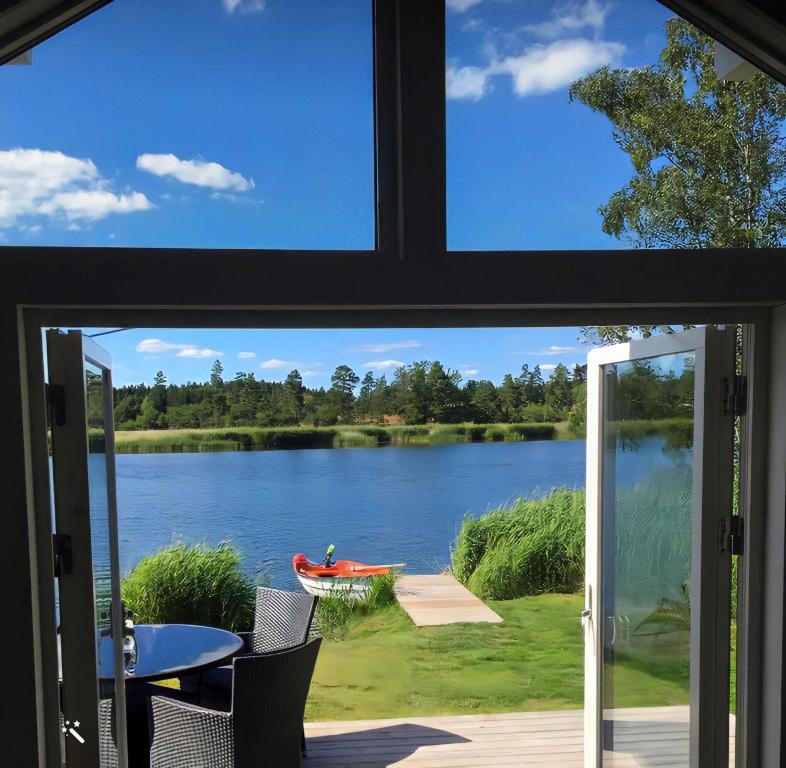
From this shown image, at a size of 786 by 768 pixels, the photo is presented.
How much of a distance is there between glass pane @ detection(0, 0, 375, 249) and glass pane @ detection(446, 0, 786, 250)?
9.3 inches

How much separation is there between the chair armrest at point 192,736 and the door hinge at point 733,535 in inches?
82.7

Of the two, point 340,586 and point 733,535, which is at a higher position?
point 733,535

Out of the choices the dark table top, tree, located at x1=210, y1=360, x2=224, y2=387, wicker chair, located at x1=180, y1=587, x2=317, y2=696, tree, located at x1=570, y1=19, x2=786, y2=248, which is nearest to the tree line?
tree, located at x1=210, y1=360, x2=224, y2=387

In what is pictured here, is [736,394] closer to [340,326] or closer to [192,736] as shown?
[340,326]

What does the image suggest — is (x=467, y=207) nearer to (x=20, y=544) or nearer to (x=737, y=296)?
(x=737, y=296)

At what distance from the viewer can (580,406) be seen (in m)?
11.6

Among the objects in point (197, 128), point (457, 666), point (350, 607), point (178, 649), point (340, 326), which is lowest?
point (457, 666)

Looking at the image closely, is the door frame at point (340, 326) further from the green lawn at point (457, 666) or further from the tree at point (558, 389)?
the tree at point (558, 389)

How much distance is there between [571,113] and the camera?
1.94 m

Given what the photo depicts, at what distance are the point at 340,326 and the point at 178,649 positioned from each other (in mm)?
2544

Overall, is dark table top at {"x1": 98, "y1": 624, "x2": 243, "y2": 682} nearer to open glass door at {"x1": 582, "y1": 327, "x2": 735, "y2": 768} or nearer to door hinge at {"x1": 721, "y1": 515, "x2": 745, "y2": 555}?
open glass door at {"x1": 582, "y1": 327, "x2": 735, "y2": 768}

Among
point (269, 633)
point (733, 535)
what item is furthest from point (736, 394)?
point (269, 633)

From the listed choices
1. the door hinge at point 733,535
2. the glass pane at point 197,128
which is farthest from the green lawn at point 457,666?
the glass pane at point 197,128

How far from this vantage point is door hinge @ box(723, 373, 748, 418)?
2.12m
